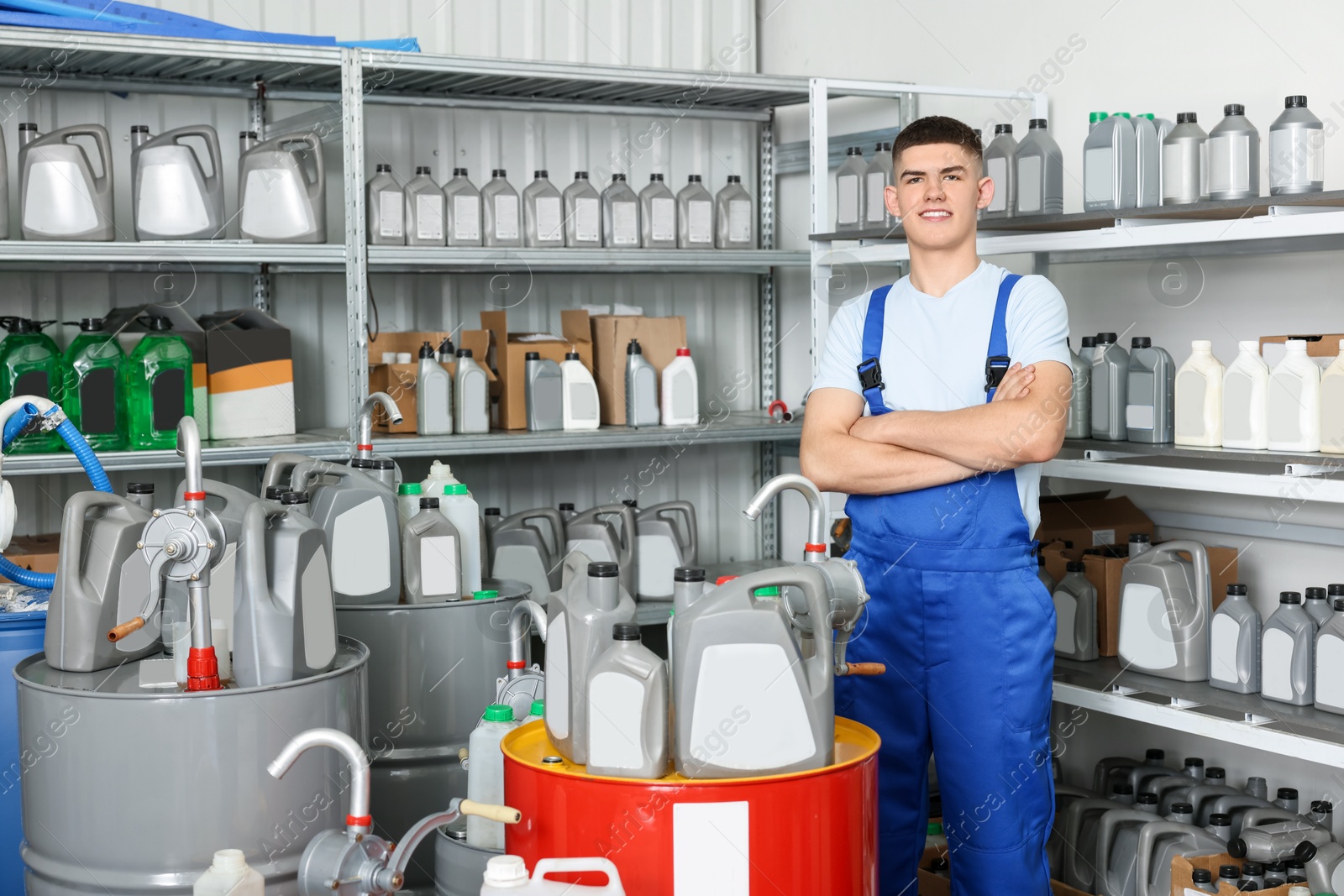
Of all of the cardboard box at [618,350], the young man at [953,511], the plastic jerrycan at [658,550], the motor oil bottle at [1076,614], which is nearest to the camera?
the young man at [953,511]

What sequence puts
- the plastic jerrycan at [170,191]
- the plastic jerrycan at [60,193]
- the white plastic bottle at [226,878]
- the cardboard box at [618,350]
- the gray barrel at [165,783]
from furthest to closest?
the cardboard box at [618,350], the plastic jerrycan at [170,191], the plastic jerrycan at [60,193], the gray barrel at [165,783], the white plastic bottle at [226,878]

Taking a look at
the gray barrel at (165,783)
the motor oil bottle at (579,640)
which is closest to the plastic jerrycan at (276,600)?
the gray barrel at (165,783)

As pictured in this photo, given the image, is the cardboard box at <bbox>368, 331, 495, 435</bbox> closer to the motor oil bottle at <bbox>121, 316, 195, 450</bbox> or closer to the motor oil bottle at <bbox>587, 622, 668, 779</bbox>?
the motor oil bottle at <bbox>121, 316, 195, 450</bbox>

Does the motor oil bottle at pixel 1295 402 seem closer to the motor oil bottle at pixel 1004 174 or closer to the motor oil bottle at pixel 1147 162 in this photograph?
the motor oil bottle at pixel 1147 162

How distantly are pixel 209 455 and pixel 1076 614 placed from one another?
2228 mm

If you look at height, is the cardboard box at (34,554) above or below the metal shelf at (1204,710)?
above

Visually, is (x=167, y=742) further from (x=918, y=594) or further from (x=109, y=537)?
(x=918, y=594)

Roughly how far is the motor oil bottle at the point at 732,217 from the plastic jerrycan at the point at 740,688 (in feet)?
8.49

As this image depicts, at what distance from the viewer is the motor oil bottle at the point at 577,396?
3949 mm

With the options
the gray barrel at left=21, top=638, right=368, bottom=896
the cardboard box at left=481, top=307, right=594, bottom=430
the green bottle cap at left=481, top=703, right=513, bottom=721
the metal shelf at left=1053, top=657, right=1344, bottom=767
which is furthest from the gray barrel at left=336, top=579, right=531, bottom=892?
the metal shelf at left=1053, top=657, right=1344, bottom=767

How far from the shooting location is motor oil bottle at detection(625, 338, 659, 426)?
4.06 metres

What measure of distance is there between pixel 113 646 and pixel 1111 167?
7.79ft

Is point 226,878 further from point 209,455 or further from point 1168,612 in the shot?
point 1168,612

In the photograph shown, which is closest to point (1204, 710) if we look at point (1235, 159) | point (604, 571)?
point (1235, 159)
